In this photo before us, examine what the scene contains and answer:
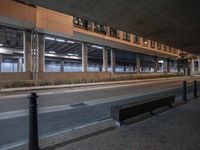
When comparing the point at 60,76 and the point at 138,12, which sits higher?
the point at 138,12

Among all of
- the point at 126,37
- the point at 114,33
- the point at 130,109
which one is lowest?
the point at 130,109

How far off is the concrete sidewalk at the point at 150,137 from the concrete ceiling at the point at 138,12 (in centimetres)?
459

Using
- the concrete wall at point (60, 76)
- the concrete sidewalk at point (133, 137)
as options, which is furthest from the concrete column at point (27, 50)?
the concrete sidewalk at point (133, 137)

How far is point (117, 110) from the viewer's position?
5.36 metres

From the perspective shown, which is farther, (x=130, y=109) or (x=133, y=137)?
(x=130, y=109)

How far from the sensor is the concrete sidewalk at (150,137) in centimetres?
378

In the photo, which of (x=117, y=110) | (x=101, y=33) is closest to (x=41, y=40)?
(x=101, y=33)

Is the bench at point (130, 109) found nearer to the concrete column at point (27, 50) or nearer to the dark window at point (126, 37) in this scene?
the concrete column at point (27, 50)

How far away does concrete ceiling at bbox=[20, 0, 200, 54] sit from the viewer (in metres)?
6.93

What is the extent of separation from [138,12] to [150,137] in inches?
225

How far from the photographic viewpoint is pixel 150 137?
4.33 m

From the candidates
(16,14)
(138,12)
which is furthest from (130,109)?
(16,14)

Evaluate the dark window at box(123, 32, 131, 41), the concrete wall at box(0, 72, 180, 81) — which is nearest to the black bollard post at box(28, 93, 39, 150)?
the concrete wall at box(0, 72, 180, 81)

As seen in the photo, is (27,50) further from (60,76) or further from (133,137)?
(133,137)
